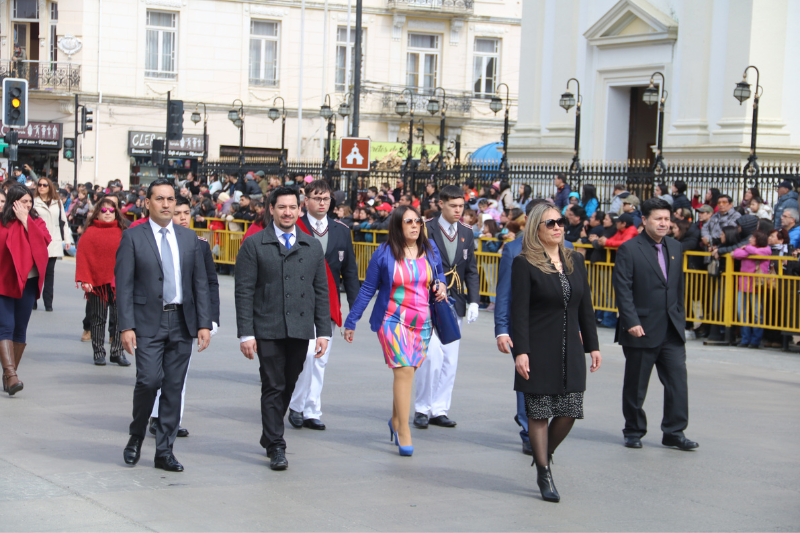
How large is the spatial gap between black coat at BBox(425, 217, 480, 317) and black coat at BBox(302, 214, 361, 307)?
69 cm

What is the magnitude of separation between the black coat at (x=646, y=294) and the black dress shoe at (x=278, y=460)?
9.20ft

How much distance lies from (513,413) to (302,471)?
279 centimetres

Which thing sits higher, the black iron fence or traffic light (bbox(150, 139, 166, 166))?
traffic light (bbox(150, 139, 166, 166))

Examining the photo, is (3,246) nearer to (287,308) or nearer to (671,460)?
(287,308)

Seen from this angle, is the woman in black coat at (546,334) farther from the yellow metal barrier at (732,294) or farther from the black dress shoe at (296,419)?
the yellow metal barrier at (732,294)

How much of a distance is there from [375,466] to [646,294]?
2530mm

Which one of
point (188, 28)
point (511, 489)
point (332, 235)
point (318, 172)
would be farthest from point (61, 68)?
point (511, 489)

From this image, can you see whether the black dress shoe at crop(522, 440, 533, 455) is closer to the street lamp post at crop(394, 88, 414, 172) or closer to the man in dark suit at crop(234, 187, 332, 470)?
the man in dark suit at crop(234, 187, 332, 470)

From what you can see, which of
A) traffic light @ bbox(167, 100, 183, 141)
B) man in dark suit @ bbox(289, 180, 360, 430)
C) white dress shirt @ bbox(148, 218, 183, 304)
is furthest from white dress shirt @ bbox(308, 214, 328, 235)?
traffic light @ bbox(167, 100, 183, 141)

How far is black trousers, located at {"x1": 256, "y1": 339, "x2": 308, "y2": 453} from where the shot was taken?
275 inches

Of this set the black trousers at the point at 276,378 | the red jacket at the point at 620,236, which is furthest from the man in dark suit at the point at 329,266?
the red jacket at the point at 620,236

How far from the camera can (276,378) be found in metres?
7.04

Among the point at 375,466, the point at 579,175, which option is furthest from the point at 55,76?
the point at 375,466

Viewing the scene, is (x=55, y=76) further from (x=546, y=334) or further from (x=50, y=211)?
(x=546, y=334)
